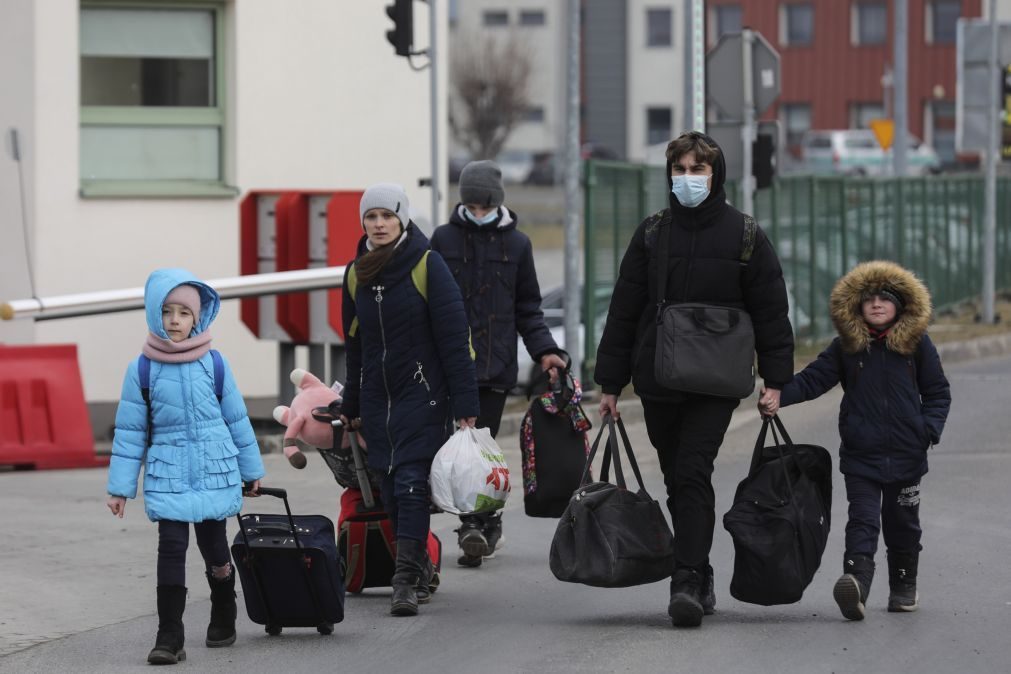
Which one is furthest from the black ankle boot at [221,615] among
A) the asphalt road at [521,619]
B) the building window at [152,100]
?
the building window at [152,100]

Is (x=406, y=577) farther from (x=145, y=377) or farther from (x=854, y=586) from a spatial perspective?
(x=854, y=586)

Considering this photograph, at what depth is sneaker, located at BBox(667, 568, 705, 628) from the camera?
23.5 feet

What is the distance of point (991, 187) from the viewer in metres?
22.9

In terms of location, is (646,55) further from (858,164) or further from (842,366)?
(842,366)

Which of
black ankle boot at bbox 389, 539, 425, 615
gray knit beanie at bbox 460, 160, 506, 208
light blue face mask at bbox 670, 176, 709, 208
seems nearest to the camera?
light blue face mask at bbox 670, 176, 709, 208

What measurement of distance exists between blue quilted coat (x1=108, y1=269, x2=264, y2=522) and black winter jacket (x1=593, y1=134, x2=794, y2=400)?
1503 millimetres

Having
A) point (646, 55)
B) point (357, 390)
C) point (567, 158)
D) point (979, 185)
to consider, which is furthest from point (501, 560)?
point (646, 55)

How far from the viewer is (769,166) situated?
54.6 ft

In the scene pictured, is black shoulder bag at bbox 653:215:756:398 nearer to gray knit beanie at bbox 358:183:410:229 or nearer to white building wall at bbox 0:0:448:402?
gray knit beanie at bbox 358:183:410:229

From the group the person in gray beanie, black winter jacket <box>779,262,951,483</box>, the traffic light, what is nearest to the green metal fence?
the traffic light

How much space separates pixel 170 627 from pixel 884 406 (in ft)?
9.20

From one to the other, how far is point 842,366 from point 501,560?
2.23m

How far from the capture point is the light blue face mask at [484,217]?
344 inches

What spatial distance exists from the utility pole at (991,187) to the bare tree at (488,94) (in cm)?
4362
